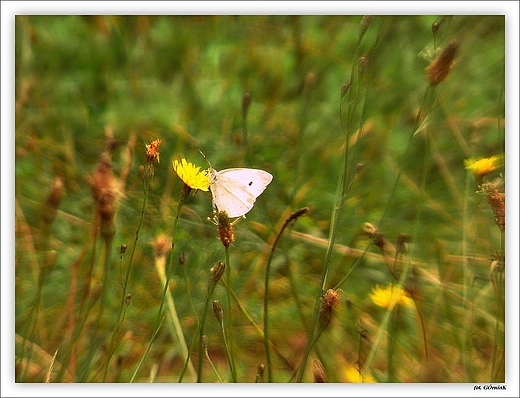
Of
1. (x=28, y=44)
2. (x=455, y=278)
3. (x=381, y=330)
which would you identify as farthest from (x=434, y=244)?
(x=28, y=44)

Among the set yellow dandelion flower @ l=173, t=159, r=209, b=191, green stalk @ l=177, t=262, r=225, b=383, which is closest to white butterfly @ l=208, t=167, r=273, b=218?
yellow dandelion flower @ l=173, t=159, r=209, b=191

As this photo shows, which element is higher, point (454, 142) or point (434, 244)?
point (454, 142)

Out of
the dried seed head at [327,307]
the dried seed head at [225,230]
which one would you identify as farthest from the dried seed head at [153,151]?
the dried seed head at [327,307]

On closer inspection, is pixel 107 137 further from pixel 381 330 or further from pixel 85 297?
pixel 381 330

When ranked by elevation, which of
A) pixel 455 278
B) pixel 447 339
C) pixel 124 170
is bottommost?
pixel 447 339

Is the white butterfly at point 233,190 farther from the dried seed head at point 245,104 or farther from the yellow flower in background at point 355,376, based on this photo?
the yellow flower in background at point 355,376

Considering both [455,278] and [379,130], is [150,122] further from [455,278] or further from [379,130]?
[455,278]

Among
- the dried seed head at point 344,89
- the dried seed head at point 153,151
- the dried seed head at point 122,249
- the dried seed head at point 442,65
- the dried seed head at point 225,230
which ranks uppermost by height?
the dried seed head at point 442,65
